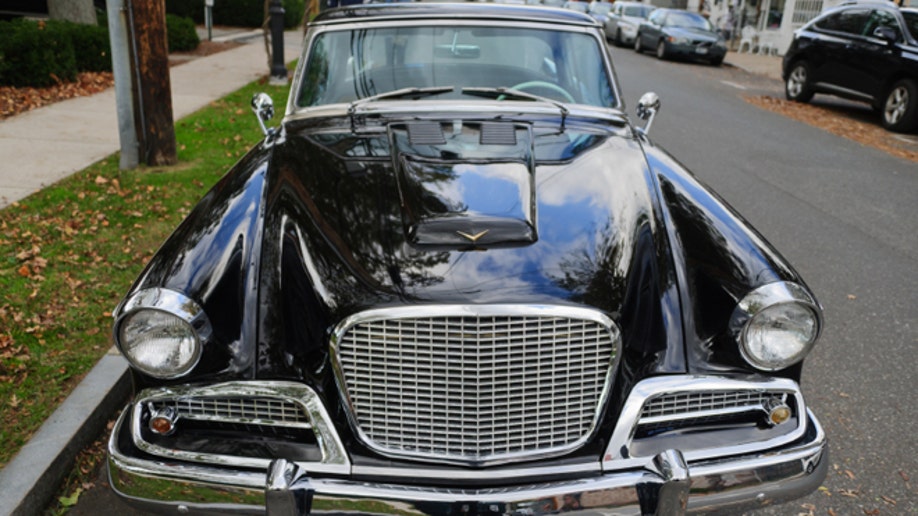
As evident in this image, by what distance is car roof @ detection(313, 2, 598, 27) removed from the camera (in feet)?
13.7

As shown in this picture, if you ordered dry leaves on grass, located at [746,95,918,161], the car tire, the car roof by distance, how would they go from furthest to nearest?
1. the car tire
2. dry leaves on grass, located at [746,95,918,161]
3. the car roof

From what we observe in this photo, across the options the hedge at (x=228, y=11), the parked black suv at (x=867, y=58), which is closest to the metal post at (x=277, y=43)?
the parked black suv at (x=867, y=58)

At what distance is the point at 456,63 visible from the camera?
13.3ft

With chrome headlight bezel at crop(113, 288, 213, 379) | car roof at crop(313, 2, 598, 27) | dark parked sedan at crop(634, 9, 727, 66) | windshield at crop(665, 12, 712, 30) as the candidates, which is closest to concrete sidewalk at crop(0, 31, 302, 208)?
car roof at crop(313, 2, 598, 27)

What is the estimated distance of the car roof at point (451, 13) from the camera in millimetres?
4176

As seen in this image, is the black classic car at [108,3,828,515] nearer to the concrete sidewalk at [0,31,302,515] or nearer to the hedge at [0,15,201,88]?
the concrete sidewalk at [0,31,302,515]

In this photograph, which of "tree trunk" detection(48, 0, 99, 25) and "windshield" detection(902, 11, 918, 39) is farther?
"tree trunk" detection(48, 0, 99, 25)

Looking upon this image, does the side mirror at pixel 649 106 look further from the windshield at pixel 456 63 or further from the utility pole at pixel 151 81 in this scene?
the utility pole at pixel 151 81

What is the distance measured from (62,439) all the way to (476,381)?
1977 millimetres

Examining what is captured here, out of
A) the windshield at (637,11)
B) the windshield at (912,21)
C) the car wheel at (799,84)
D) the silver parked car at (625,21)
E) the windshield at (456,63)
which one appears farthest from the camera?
the windshield at (637,11)

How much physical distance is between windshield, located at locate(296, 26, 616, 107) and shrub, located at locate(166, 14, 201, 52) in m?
12.8

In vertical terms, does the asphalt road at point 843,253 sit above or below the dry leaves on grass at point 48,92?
below

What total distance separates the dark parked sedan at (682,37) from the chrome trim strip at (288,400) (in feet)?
67.4

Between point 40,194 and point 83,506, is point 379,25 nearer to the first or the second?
point 83,506
